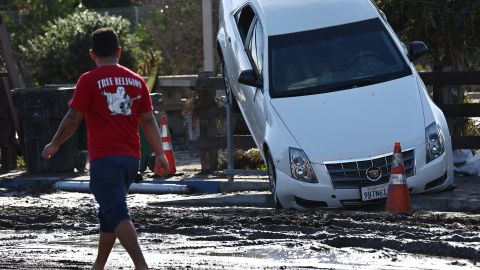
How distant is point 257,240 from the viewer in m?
9.70

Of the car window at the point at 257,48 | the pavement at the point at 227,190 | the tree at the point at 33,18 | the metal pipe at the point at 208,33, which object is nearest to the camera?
the pavement at the point at 227,190

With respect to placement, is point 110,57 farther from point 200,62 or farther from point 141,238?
point 200,62

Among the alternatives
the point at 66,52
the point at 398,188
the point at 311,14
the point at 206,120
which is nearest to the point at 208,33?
the point at 206,120

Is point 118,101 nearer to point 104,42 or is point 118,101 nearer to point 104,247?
point 104,42

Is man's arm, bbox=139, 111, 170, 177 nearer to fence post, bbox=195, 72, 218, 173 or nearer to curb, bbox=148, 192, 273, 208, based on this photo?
curb, bbox=148, 192, 273, 208

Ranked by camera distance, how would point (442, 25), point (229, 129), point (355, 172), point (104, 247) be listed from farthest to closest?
1. point (442, 25)
2. point (229, 129)
3. point (355, 172)
4. point (104, 247)

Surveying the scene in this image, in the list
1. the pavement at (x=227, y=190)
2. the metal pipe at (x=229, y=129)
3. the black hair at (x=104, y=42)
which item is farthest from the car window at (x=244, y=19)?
the black hair at (x=104, y=42)

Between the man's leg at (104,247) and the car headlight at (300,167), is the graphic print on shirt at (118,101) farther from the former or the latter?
the car headlight at (300,167)

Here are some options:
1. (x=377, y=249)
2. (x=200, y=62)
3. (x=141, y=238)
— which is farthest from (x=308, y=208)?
(x=200, y=62)

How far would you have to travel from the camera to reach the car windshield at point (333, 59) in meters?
12.9

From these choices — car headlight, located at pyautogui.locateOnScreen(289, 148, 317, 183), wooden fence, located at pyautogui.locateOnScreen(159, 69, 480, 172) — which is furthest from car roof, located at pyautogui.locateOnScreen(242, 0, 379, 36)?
car headlight, located at pyautogui.locateOnScreen(289, 148, 317, 183)

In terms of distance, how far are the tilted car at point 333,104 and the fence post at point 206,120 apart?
5.64 feet

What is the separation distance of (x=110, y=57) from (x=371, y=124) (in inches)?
184

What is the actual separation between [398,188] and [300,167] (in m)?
0.98
